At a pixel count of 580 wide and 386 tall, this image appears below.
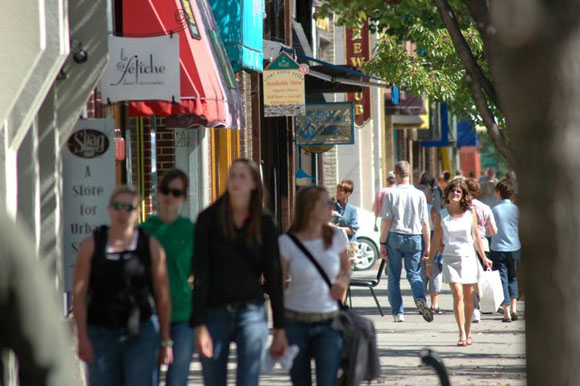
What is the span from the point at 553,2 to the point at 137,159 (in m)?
10.1

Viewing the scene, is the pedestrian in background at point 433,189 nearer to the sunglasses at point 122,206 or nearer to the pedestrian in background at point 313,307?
the pedestrian in background at point 313,307

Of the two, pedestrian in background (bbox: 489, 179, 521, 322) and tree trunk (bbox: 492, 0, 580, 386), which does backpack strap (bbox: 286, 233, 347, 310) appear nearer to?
tree trunk (bbox: 492, 0, 580, 386)

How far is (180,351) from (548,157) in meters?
3.04

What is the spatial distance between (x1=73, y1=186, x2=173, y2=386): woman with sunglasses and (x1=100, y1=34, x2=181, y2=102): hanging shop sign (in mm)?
4186

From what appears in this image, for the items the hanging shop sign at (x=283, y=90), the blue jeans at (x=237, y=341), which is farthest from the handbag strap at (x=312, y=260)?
the hanging shop sign at (x=283, y=90)

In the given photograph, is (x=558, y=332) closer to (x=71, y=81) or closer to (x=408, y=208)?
(x=71, y=81)

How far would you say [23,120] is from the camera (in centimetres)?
925

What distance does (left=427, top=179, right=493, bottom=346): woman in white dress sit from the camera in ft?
43.9

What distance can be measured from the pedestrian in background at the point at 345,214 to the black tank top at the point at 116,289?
32.4 feet

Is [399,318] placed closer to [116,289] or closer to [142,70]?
[142,70]

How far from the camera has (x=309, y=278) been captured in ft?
25.7

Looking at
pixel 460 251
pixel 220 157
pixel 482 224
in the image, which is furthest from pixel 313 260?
pixel 220 157

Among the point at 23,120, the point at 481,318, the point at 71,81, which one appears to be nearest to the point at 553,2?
the point at 23,120

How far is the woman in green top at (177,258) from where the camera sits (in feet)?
24.8
